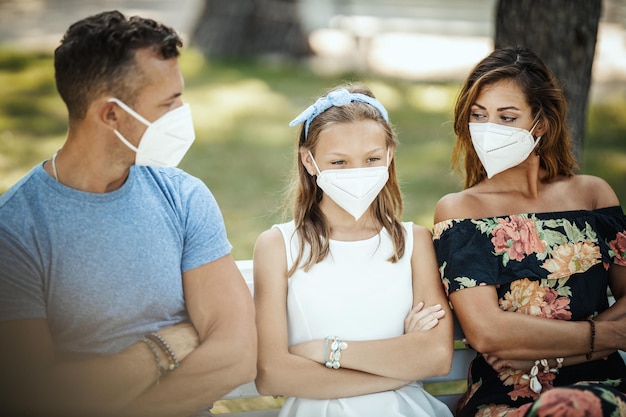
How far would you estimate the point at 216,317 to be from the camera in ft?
8.75

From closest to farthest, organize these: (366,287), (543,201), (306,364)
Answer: (306,364), (366,287), (543,201)

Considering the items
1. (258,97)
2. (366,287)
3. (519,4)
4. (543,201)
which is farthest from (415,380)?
(258,97)

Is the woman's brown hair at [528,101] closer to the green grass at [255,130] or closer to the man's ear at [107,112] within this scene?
the man's ear at [107,112]

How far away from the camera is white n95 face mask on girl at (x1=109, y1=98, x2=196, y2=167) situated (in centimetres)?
258

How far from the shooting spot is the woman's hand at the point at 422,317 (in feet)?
9.25

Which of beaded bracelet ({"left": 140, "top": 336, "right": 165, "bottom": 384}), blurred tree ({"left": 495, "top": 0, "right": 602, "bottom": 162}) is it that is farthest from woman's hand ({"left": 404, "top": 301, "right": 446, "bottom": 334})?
blurred tree ({"left": 495, "top": 0, "right": 602, "bottom": 162})

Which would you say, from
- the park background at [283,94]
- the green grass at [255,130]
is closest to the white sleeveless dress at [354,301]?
the park background at [283,94]

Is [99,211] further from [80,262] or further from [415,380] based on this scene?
[415,380]

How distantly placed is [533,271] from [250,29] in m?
9.33

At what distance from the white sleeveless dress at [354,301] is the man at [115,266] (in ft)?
0.91

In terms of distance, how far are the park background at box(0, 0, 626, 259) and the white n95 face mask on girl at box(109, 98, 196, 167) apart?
793mm

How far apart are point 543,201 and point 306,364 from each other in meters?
1.28

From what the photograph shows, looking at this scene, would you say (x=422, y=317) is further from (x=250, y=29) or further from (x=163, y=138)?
(x=250, y=29)

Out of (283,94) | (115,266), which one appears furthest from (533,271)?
(283,94)
